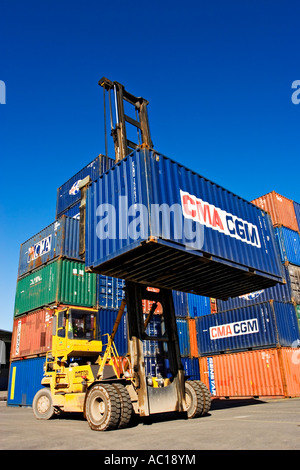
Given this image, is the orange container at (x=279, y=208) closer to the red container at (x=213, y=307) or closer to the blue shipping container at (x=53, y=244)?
the red container at (x=213, y=307)

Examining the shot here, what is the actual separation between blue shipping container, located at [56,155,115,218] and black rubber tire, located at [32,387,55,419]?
571 inches

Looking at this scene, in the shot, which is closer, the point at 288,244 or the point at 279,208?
the point at 288,244

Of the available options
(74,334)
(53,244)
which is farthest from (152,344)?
(74,334)

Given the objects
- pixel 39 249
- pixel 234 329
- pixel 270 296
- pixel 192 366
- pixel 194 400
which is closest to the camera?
pixel 194 400

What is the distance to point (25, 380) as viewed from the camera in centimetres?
1775

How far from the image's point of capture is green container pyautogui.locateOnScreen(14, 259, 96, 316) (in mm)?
17594

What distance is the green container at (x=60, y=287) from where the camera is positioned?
693 inches

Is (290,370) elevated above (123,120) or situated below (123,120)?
below

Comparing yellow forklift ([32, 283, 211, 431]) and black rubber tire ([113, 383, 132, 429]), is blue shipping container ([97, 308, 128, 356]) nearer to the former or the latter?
yellow forklift ([32, 283, 211, 431])

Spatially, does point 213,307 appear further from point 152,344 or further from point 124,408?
point 124,408

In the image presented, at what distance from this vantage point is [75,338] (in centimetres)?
1123

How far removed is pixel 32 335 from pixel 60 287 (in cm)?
300
